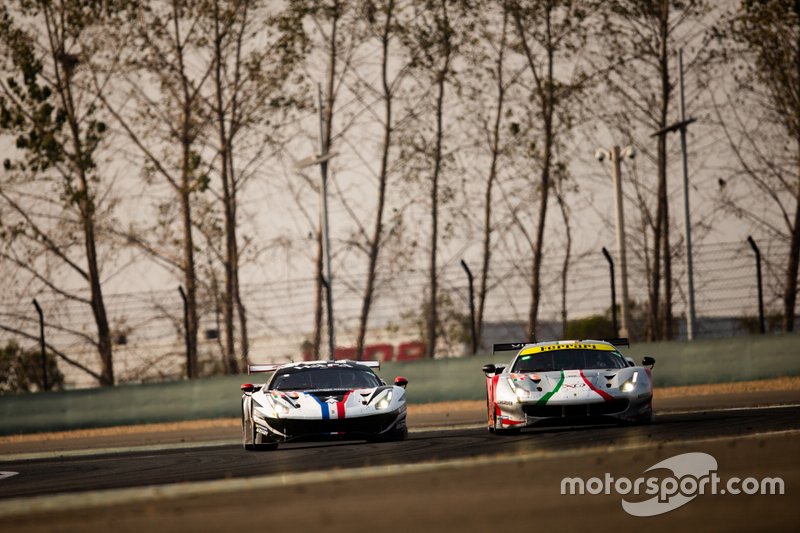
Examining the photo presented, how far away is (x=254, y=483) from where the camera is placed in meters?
10.2

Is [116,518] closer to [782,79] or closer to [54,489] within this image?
[54,489]

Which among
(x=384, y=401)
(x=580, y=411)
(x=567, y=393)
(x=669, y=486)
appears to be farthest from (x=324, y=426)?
(x=669, y=486)

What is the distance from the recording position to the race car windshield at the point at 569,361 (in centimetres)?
1593

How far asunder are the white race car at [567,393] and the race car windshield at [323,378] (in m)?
1.54

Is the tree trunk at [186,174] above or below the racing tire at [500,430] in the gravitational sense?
above

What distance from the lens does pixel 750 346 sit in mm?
25516

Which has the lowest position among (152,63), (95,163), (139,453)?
(139,453)

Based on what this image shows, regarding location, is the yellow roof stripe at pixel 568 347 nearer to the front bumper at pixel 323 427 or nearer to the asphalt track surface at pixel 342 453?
the asphalt track surface at pixel 342 453

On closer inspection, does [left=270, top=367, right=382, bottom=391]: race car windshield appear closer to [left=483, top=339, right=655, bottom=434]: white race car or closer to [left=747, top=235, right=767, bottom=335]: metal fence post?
[left=483, top=339, right=655, bottom=434]: white race car

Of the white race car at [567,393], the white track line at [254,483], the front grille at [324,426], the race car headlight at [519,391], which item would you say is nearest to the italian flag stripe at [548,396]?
the white race car at [567,393]

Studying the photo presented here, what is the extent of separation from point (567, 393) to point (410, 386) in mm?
11543

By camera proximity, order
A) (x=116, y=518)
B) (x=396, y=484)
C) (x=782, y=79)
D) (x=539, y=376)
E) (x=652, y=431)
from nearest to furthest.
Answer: (x=116, y=518) < (x=396, y=484) < (x=652, y=431) < (x=539, y=376) < (x=782, y=79)

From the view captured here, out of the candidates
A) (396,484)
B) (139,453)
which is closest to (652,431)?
(396,484)

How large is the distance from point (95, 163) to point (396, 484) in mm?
28184
